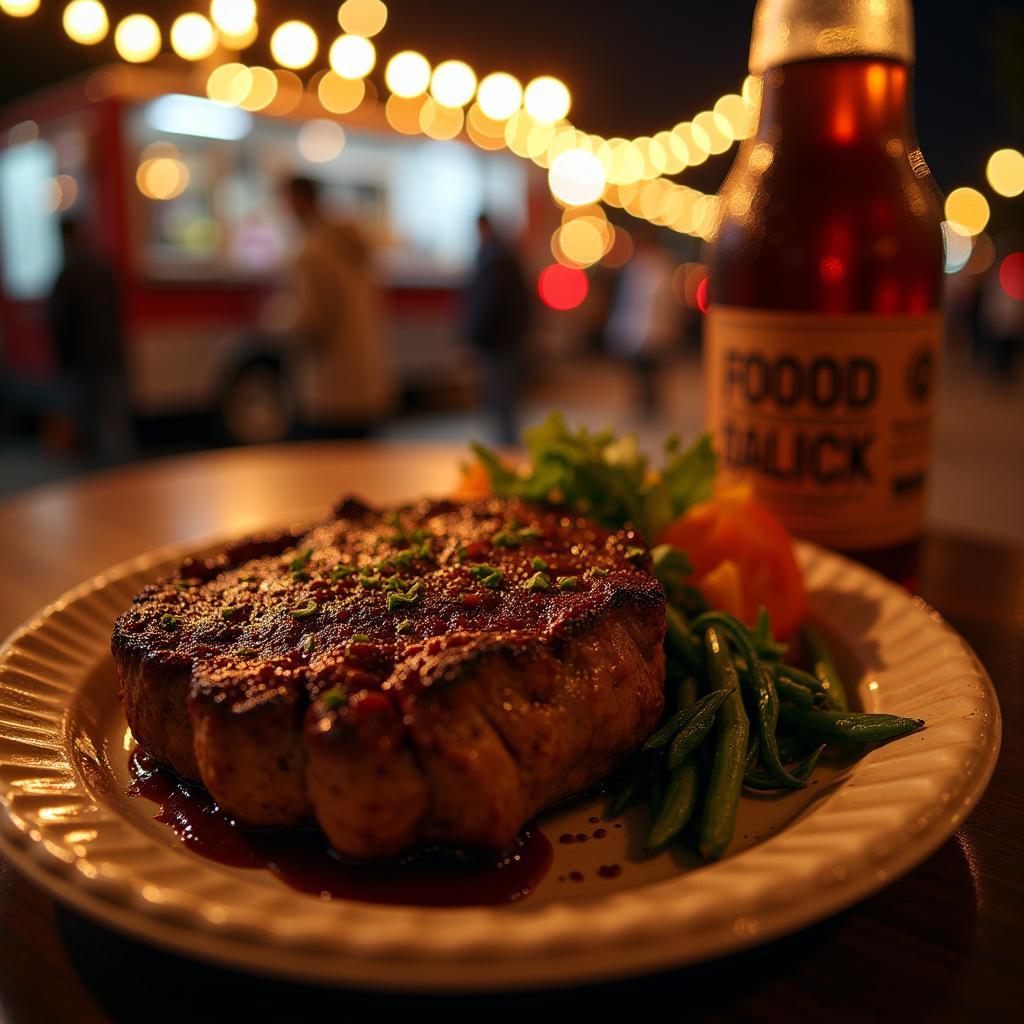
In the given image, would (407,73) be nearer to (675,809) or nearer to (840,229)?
(840,229)

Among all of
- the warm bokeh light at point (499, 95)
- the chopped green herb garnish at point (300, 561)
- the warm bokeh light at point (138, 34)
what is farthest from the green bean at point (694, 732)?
the warm bokeh light at point (499, 95)

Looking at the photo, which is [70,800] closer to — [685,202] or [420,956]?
[420,956]

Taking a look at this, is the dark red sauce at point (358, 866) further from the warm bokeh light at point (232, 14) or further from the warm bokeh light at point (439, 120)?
the warm bokeh light at point (439, 120)

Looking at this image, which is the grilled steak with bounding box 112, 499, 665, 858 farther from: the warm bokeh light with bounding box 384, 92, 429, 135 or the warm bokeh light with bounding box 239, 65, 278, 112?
the warm bokeh light with bounding box 384, 92, 429, 135

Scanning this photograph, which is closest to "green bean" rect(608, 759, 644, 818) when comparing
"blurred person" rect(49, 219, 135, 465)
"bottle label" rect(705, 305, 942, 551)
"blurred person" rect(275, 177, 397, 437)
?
"bottle label" rect(705, 305, 942, 551)

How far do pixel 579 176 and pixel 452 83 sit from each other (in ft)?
26.9

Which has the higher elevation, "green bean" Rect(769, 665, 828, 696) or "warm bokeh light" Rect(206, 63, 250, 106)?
"warm bokeh light" Rect(206, 63, 250, 106)

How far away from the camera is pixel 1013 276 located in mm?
15766

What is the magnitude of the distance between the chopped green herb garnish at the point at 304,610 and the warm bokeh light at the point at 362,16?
25.6 ft

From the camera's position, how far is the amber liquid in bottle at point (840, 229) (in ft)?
5.25

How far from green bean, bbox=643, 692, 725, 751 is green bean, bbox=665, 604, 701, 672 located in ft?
0.48

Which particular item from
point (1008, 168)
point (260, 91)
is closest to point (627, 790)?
point (260, 91)

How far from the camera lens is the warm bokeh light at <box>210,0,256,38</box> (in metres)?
6.99

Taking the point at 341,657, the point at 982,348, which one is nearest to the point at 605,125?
the point at 982,348
